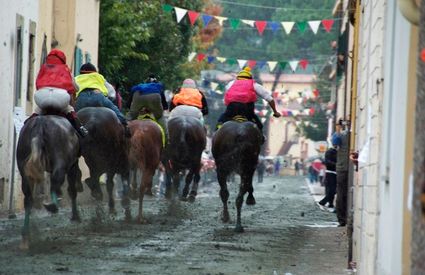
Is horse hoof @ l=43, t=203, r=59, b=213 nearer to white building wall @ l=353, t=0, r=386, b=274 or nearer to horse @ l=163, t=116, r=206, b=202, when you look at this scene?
white building wall @ l=353, t=0, r=386, b=274

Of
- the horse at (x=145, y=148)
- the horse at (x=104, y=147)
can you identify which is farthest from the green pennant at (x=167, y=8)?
the horse at (x=104, y=147)

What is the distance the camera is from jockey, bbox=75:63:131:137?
19.3 meters

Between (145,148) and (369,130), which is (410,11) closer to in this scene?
(369,130)

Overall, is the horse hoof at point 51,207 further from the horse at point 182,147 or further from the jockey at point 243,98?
the horse at point 182,147

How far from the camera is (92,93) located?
19438 millimetres

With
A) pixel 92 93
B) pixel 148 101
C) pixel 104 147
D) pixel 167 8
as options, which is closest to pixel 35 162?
pixel 104 147

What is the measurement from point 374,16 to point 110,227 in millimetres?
7748

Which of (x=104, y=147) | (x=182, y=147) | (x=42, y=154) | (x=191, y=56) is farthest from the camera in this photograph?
(x=191, y=56)

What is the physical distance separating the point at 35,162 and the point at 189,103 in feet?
32.7

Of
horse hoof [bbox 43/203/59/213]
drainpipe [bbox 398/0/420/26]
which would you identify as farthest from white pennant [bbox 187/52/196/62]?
drainpipe [bbox 398/0/420/26]

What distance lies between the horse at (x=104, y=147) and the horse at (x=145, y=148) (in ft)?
0.79

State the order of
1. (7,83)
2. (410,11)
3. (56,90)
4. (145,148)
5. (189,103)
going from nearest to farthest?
(410,11) < (56,90) < (145,148) < (7,83) < (189,103)

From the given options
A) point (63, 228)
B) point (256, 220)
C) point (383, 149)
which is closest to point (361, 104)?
point (383, 149)

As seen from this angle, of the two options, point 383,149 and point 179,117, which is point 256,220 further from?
point 383,149
